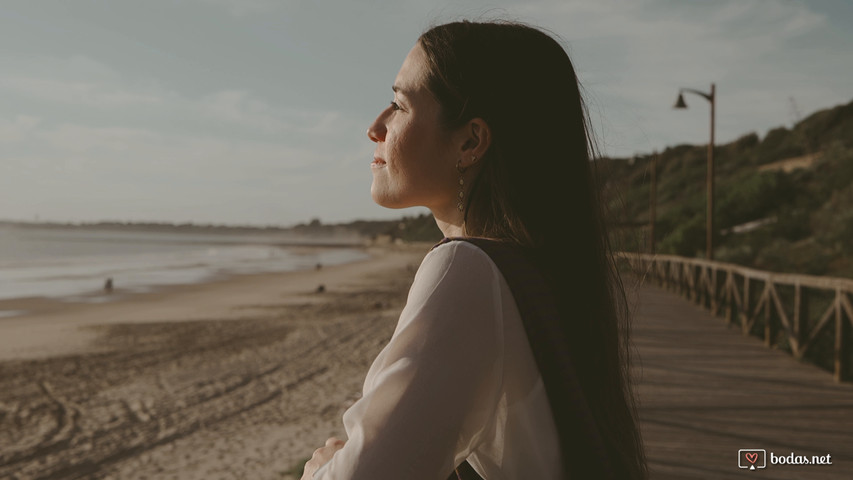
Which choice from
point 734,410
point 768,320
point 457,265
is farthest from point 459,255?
point 768,320

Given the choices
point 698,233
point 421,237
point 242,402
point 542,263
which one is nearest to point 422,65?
point 542,263

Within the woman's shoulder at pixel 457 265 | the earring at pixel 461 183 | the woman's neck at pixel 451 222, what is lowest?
the woman's shoulder at pixel 457 265

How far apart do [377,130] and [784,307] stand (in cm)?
937

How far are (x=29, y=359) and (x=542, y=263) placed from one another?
500 inches

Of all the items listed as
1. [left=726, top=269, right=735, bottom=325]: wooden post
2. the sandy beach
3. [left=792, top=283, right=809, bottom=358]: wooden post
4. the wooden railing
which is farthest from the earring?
[left=726, top=269, right=735, bottom=325]: wooden post

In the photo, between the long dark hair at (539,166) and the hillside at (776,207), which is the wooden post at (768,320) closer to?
the hillside at (776,207)

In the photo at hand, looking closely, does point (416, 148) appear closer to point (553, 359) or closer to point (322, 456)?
point (553, 359)

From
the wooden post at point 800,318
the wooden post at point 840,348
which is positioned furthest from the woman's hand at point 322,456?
the wooden post at point 800,318

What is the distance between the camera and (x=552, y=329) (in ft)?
2.93

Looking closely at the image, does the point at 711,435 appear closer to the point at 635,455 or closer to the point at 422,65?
the point at 635,455

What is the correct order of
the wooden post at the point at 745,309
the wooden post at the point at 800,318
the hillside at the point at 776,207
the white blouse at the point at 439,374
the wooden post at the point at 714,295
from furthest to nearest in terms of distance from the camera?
the hillside at the point at 776,207
the wooden post at the point at 714,295
the wooden post at the point at 745,309
the wooden post at the point at 800,318
the white blouse at the point at 439,374

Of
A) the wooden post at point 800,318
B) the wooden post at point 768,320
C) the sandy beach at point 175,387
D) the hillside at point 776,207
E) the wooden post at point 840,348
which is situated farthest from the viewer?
the hillside at point 776,207

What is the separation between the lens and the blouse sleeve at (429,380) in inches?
30.0

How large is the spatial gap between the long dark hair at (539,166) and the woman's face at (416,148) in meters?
0.02
